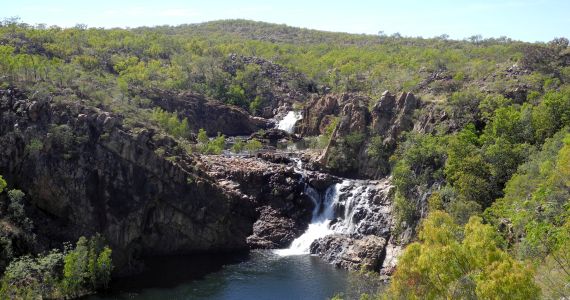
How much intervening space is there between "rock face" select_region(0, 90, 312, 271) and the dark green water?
3015 millimetres

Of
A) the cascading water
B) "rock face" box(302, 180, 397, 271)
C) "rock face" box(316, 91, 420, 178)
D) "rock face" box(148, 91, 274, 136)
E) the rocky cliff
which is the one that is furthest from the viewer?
"rock face" box(148, 91, 274, 136)

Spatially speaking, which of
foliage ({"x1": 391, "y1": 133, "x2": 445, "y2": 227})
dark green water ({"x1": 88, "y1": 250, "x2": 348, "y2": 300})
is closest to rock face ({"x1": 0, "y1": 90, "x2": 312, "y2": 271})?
dark green water ({"x1": 88, "y1": 250, "x2": 348, "y2": 300})

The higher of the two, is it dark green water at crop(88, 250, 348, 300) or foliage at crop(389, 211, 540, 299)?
foliage at crop(389, 211, 540, 299)

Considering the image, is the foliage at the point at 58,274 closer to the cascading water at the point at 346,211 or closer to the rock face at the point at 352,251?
the cascading water at the point at 346,211

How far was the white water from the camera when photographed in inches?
4563

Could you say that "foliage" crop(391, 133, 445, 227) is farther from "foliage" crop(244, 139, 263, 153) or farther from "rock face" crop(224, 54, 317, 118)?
"rock face" crop(224, 54, 317, 118)

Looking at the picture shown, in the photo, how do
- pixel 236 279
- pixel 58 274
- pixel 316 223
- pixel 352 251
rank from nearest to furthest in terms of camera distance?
pixel 58 274, pixel 236 279, pixel 352 251, pixel 316 223

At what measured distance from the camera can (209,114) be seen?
121m

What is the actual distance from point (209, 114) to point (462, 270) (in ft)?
314

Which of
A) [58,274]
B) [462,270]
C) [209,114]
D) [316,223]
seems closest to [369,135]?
[316,223]

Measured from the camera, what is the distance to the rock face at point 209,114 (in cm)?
11794

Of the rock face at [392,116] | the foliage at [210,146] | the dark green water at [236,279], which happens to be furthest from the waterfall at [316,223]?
the foliage at [210,146]

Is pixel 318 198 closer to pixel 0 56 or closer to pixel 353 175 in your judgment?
pixel 353 175

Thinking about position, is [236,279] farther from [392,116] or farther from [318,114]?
[318,114]
